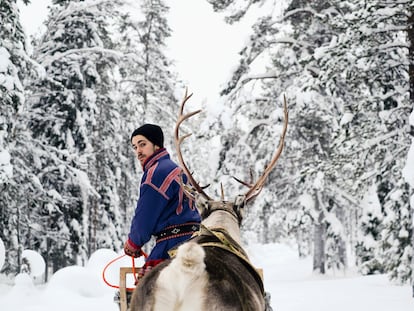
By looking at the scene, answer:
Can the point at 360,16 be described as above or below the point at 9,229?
above

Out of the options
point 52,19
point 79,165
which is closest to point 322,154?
point 79,165

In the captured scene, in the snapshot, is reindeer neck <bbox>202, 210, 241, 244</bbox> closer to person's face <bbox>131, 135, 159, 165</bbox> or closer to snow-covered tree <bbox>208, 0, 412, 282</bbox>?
person's face <bbox>131, 135, 159, 165</bbox>

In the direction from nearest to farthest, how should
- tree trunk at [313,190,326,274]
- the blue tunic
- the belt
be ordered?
1. the blue tunic
2. the belt
3. tree trunk at [313,190,326,274]

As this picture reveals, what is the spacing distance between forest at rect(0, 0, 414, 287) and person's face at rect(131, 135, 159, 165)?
6.52 meters

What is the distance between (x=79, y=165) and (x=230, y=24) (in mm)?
7032

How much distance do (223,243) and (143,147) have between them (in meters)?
1.43

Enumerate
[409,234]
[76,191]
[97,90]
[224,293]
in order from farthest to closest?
[97,90] → [76,191] → [409,234] → [224,293]

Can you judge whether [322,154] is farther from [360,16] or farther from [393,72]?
[360,16]

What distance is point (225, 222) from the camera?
4.08 metres

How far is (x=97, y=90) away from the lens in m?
23.1

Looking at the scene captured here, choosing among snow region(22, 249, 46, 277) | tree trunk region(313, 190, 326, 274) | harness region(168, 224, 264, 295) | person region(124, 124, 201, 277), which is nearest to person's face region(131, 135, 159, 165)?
person region(124, 124, 201, 277)

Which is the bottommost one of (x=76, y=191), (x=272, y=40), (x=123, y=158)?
(x=76, y=191)

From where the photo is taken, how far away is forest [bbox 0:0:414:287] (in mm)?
11523

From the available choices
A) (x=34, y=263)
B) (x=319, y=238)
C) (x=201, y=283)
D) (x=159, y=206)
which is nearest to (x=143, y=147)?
(x=159, y=206)
